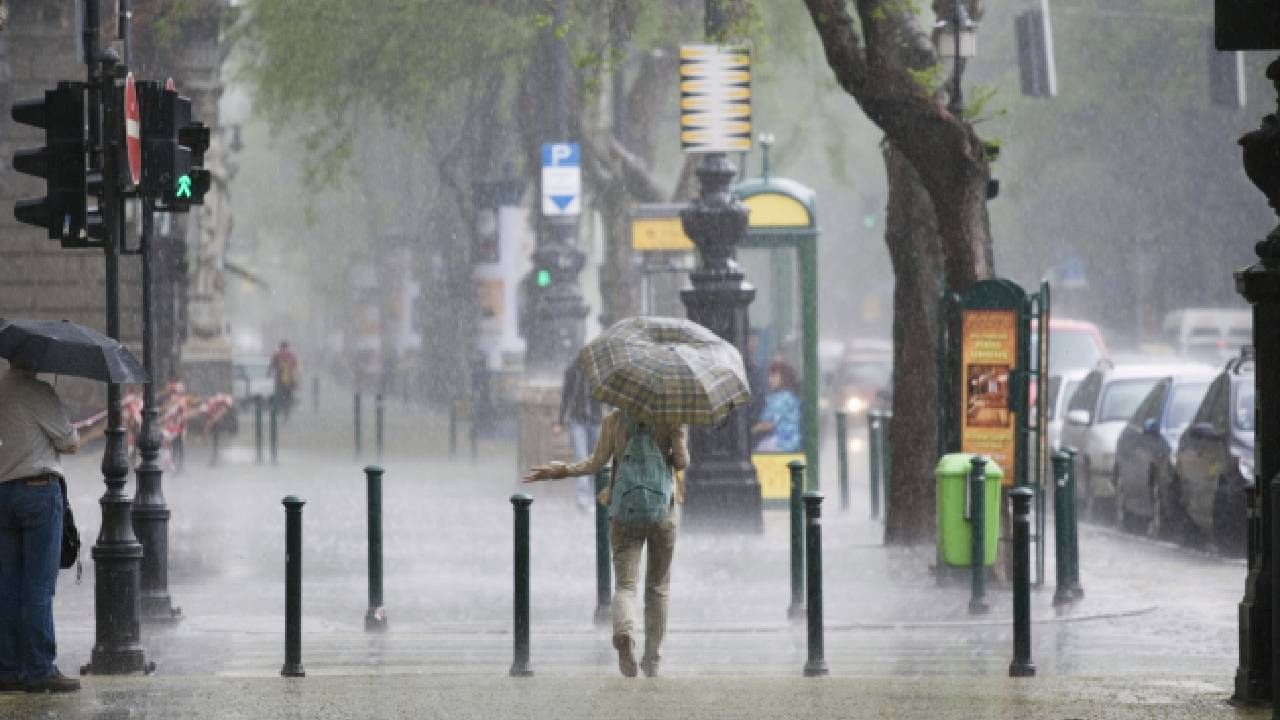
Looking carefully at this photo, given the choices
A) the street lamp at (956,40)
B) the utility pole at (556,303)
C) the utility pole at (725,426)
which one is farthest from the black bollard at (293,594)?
the utility pole at (556,303)

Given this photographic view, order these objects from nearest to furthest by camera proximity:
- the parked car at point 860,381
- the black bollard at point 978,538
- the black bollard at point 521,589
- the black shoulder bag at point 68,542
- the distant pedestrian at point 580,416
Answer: the black shoulder bag at point 68,542 < the black bollard at point 521,589 < the black bollard at point 978,538 < the distant pedestrian at point 580,416 < the parked car at point 860,381

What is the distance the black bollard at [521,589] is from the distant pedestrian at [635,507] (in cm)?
66

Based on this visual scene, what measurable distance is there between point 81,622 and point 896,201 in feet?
26.5

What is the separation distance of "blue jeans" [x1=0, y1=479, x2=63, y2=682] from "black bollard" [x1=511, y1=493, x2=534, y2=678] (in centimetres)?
245

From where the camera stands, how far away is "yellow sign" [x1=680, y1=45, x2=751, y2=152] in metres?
23.9

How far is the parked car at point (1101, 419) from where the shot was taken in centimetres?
2658

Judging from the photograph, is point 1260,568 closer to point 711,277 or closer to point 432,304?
point 711,277

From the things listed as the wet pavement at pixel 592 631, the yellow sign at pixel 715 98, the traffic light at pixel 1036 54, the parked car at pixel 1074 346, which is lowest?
the wet pavement at pixel 592 631

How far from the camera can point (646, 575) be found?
12656mm

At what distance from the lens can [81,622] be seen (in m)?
16.5

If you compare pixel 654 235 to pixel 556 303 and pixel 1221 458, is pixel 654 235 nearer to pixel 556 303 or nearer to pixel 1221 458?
pixel 556 303

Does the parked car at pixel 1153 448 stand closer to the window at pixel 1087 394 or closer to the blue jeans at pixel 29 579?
the window at pixel 1087 394

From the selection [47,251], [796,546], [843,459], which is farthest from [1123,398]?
[47,251]

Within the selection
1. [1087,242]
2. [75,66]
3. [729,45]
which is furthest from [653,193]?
[1087,242]
